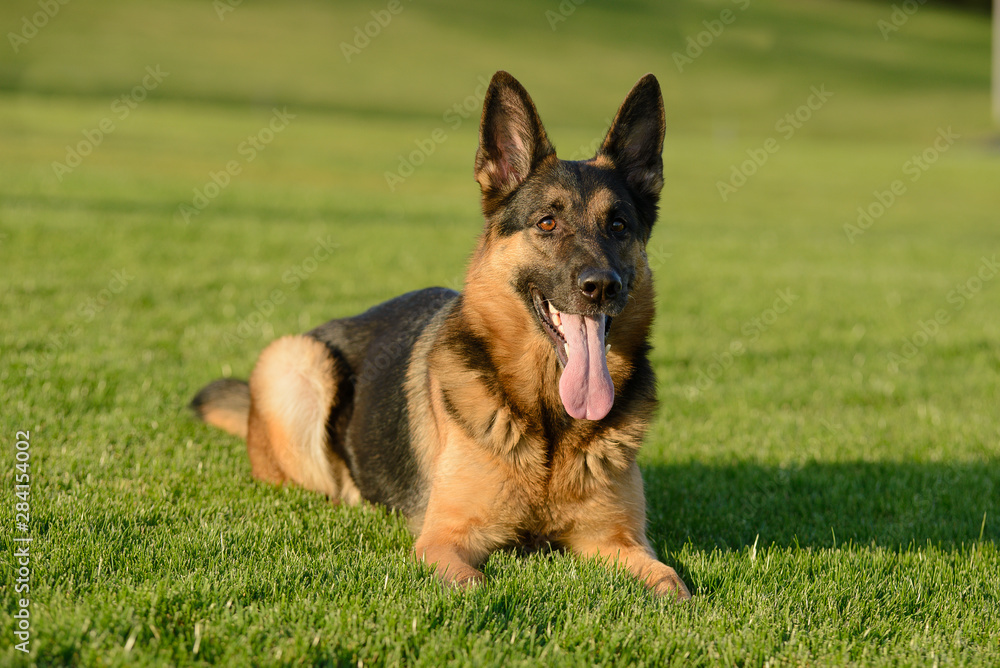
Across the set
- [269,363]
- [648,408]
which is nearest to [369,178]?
[269,363]

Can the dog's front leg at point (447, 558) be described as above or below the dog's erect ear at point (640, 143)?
below

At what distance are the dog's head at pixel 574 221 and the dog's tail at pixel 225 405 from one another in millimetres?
2551

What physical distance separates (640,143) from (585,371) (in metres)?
1.49

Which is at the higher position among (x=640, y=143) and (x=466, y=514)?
(x=640, y=143)

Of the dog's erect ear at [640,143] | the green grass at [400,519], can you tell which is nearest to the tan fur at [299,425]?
the green grass at [400,519]

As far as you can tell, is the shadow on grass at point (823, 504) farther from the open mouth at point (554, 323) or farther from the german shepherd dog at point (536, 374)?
the open mouth at point (554, 323)

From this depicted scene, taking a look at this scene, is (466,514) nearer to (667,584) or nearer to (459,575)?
(459,575)

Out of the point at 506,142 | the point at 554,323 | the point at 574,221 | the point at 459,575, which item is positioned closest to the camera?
the point at 459,575

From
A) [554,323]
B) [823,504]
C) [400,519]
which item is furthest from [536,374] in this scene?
[823,504]

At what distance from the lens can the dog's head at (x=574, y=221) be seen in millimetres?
4473

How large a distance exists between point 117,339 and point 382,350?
405cm

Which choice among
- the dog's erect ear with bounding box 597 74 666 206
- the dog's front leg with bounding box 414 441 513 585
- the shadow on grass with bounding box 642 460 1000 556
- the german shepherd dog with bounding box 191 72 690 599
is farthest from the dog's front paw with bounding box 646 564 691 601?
the dog's erect ear with bounding box 597 74 666 206

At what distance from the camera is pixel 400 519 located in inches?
200

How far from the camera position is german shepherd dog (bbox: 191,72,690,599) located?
444cm
